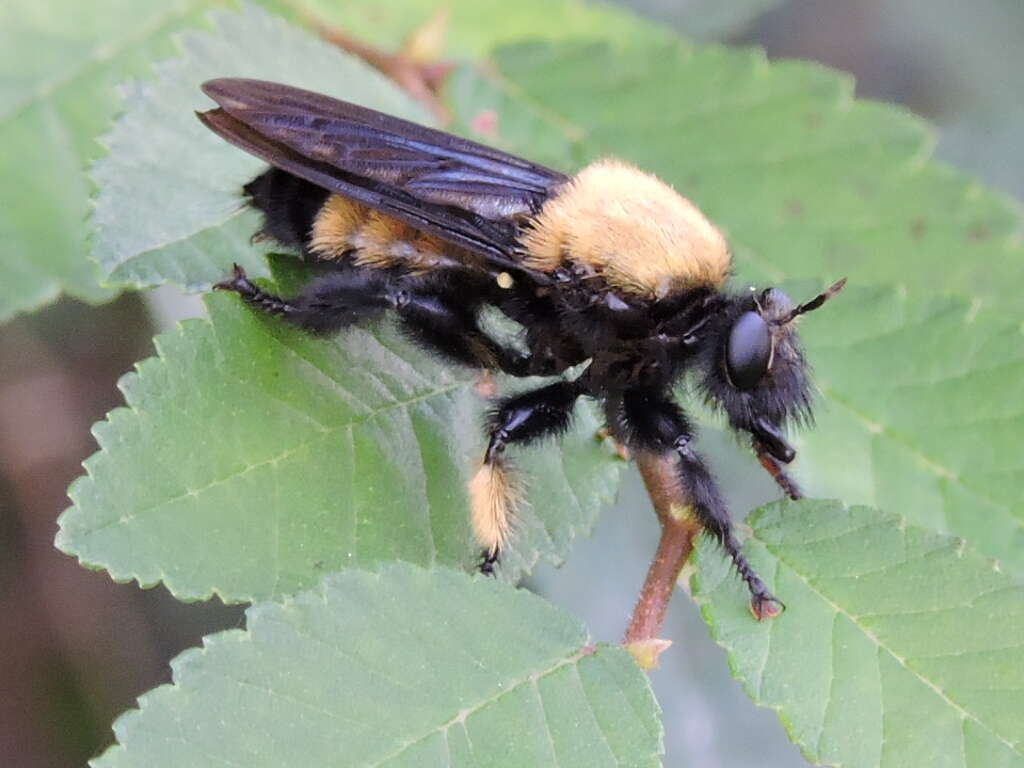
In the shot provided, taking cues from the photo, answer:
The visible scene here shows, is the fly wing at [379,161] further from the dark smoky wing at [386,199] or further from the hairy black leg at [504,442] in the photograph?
the hairy black leg at [504,442]

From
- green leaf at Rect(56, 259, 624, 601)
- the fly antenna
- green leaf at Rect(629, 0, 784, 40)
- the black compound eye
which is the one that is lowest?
green leaf at Rect(56, 259, 624, 601)

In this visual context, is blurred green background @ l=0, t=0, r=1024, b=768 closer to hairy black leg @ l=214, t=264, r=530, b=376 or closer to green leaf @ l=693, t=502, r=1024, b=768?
hairy black leg @ l=214, t=264, r=530, b=376

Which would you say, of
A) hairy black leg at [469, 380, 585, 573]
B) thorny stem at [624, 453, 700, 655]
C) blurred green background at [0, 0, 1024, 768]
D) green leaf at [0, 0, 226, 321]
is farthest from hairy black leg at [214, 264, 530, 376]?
blurred green background at [0, 0, 1024, 768]

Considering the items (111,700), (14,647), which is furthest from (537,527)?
(14,647)

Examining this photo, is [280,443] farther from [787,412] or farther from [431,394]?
[787,412]

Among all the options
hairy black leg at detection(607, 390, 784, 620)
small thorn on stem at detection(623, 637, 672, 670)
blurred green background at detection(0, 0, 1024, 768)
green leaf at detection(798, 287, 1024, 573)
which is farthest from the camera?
blurred green background at detection(0, 0, 1024, 768)

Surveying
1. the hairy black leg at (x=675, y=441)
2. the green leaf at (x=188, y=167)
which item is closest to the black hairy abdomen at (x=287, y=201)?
the green leaf at (x=188, y=167)
